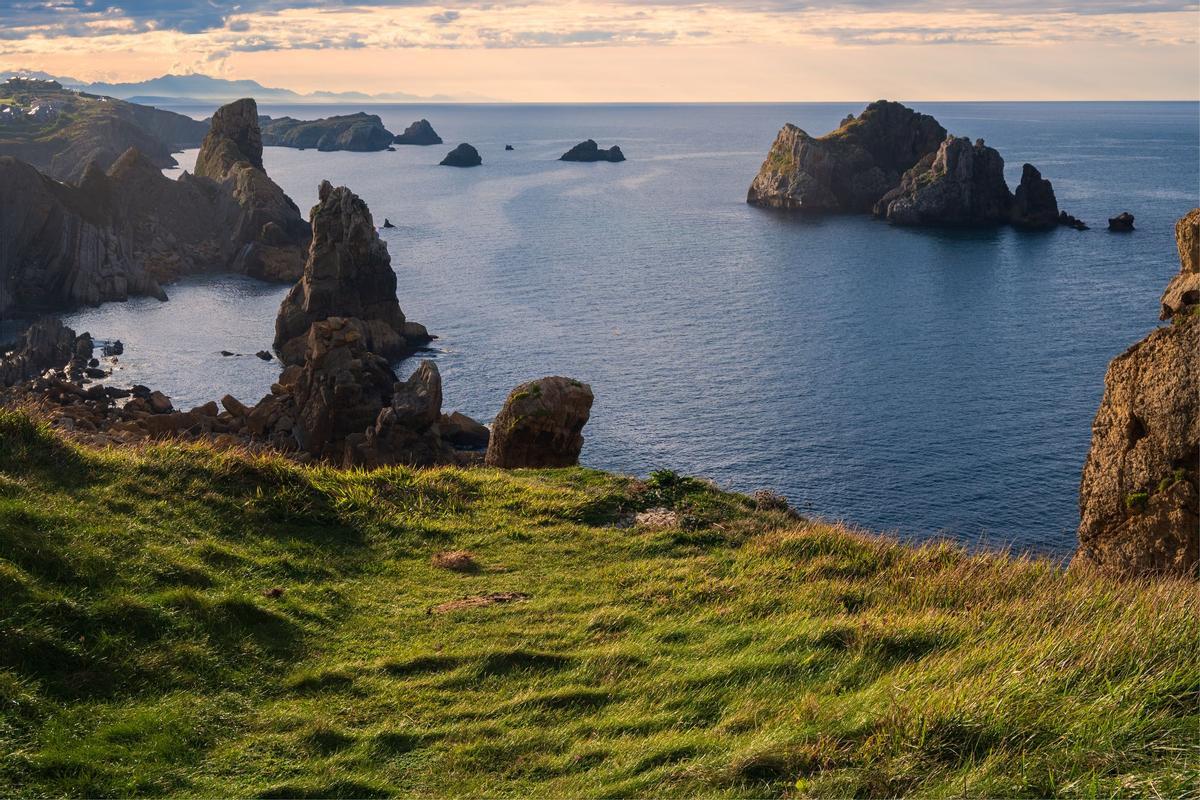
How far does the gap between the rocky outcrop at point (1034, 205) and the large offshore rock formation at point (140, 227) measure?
340 feet

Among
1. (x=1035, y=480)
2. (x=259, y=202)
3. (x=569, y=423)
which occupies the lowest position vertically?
(x=1035, y=480)

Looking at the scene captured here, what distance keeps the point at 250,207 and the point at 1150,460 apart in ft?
395

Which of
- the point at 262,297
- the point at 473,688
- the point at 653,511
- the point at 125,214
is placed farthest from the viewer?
the point at 125,214

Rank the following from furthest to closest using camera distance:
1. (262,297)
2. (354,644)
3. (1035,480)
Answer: (262,297) < (1035,480) < (354,644)

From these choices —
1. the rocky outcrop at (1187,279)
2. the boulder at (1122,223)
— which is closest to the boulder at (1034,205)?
the boulder at (1122,223)

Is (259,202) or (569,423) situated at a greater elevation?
(259,202)

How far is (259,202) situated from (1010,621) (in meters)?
124

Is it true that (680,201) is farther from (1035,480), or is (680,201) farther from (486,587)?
(486,587)

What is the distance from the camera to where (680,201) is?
18225cm

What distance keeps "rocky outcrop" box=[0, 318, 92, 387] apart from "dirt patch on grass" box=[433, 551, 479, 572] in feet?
213

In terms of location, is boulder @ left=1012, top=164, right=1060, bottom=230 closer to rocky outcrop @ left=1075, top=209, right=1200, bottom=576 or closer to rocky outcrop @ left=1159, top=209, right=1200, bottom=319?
rocky outcrop @ left=1159, top=209, right=1200, bottom=319

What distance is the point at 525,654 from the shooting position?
46.9 ft

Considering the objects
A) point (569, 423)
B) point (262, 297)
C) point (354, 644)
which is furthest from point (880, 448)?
point (262, 297)

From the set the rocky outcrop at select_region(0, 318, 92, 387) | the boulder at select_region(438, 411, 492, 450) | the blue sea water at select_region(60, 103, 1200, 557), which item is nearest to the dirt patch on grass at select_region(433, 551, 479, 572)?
the blue sea water at select_region(60, 103, 1200, 557)
